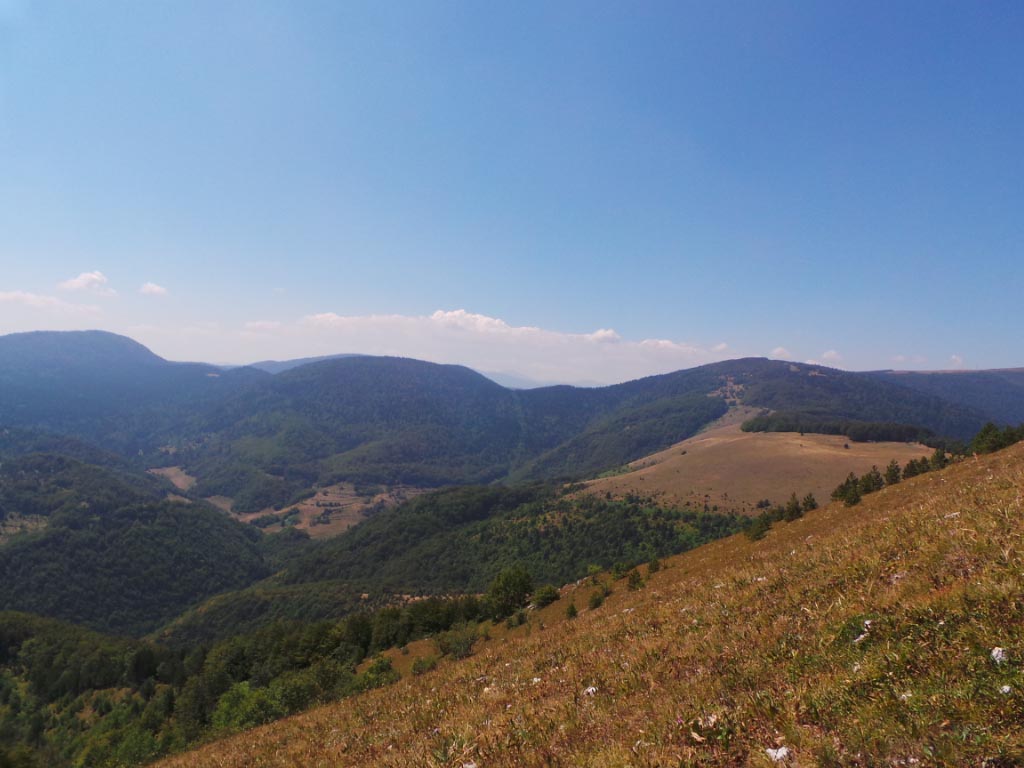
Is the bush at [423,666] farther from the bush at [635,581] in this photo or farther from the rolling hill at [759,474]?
the rolling hill at [759,474]

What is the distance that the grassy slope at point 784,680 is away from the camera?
511 cm

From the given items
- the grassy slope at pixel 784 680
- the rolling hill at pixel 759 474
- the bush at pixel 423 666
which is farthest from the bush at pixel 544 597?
the rolling hill at pixel 759 474

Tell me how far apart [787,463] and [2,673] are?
844ft

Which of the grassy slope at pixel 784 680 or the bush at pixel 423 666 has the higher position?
the grassy slope at pixel 784 680

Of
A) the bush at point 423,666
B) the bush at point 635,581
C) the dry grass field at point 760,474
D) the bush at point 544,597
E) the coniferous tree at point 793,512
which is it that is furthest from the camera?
the dry grass field at point 760,474

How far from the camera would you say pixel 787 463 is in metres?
168

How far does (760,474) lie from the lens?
166m

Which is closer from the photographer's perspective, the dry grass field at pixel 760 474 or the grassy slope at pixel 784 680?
the grassy slope at pixel 784 680

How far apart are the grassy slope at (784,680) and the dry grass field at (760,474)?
151 metres

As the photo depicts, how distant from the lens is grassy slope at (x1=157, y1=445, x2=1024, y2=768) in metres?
5.11

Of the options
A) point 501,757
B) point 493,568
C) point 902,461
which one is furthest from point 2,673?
point 902,461

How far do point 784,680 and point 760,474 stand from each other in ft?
621

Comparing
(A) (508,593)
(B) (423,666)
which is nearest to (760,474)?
(A) (508,593)

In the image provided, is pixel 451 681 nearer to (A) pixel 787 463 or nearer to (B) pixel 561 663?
(B) pixel 561 663
